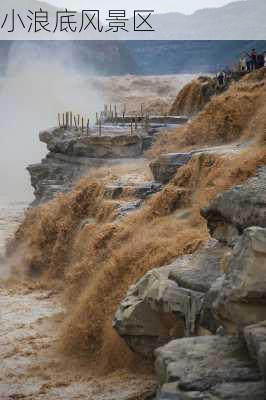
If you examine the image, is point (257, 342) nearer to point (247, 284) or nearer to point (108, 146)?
point (247, 284)

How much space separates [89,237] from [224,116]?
4.42 metres

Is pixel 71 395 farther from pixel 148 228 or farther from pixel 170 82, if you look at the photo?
pixel 170 82

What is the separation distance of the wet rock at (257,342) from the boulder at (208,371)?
0.46 feet

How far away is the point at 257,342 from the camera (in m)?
6.17

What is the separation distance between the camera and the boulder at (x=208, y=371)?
6.12 metres

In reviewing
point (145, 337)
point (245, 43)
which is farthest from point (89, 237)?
point (245, 43)

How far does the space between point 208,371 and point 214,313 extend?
966 mm

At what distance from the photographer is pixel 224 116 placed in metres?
18.2

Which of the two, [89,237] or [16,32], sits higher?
[16,32]

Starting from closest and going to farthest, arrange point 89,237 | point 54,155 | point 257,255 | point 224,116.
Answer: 1. point 257,255
2. point 89,237
3. point 224,116
4. point 54,155

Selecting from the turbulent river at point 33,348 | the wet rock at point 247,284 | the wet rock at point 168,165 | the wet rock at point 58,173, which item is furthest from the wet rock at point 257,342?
the wet rock at point 58,173

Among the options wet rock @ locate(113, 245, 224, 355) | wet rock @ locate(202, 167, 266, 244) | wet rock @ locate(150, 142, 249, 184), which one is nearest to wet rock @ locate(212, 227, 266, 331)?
wet rock @ locate(202, 167, 266, 244)

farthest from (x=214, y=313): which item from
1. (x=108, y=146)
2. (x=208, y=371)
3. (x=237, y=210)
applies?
(x=108, y=146)

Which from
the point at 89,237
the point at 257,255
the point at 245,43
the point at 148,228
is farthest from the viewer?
the point at 245,43
